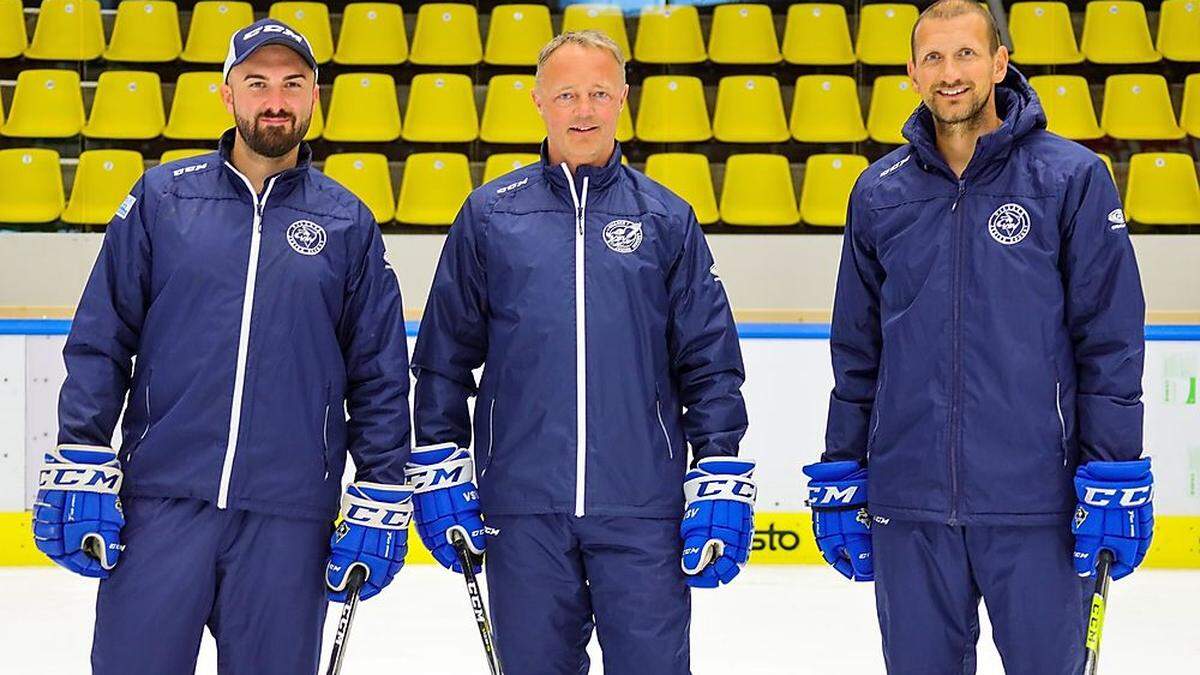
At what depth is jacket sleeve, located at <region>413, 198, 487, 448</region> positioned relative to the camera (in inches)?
103

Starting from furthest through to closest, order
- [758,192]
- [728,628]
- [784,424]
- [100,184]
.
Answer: [758,192]
[100,184]
[784,424]
[728,628]

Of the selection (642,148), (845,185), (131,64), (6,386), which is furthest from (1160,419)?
(131,64)

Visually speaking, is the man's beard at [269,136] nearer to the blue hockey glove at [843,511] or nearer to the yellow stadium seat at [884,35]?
the blue hockey glove at [843,511]

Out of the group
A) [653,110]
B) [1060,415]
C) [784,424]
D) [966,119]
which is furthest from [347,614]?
[653,110]

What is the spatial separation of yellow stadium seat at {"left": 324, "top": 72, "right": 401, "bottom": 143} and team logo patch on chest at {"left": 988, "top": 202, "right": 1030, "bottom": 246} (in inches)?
209

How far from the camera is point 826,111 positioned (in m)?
7.47

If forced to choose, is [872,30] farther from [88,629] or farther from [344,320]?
[344,320]

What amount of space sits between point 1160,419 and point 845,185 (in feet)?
7.27

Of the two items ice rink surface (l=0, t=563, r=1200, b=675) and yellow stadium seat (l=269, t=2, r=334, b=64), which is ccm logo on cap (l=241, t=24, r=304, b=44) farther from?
yellow stadium seat (l=269, t=2, r=334, b=64)

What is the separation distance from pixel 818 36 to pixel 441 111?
6.61ft

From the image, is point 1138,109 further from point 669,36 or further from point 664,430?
point 664,430

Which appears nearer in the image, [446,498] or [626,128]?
[446,498]

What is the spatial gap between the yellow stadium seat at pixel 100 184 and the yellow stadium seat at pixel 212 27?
88cm

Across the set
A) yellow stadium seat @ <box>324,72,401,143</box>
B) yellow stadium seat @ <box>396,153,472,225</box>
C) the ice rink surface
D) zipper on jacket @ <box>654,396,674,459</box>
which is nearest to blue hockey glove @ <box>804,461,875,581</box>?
zipper on jacket @ <box>654,396,674,459</box>
